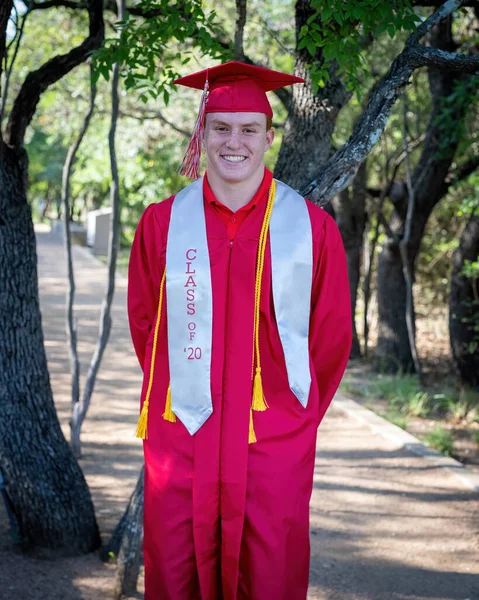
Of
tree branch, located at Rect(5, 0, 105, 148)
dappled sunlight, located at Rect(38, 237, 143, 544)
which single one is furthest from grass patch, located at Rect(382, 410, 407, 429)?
tree branch, located at Rect(5, 0, 105, 148)

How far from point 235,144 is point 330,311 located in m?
0.69

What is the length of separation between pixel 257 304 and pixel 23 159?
2.08 m

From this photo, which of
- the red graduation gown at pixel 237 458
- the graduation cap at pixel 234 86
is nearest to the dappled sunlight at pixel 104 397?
the red graduation gown at pixel 237 458

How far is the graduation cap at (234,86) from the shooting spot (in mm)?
2775

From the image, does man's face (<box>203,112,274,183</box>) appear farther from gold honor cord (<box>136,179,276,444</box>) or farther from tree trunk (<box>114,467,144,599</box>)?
tree trunk (<box>114,467,144,599</box>)

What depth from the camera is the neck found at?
2832mm

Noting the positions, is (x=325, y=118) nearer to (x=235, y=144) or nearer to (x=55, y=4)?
(x=235, y=144)

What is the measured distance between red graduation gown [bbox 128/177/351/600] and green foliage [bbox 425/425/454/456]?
4126 millimetres

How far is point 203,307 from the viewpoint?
9.00ft

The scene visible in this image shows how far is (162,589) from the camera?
2826 mm

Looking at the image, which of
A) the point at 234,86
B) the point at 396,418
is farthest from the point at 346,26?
the point at 396,418

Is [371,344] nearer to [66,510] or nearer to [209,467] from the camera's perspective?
[66,510]

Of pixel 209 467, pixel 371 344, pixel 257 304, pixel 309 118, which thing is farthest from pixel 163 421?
pixel 371 344

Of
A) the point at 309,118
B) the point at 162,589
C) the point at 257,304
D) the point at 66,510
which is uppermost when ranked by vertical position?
the point at 309,118
